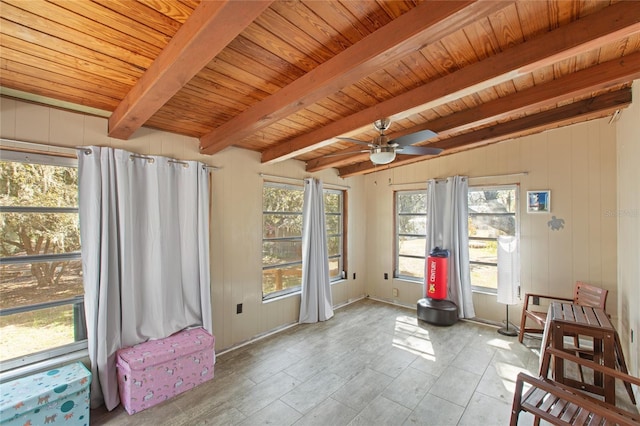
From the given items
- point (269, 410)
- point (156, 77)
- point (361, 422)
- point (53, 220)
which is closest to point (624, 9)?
point (156, 77)

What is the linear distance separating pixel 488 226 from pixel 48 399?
5119 millimetres

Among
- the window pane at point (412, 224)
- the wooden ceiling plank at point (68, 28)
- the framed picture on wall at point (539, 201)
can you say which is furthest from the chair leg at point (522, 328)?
the wooden ceiling plank at point (68, 28)

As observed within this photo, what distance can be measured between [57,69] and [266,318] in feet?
10.6

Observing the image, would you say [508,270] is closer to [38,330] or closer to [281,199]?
[281,199]

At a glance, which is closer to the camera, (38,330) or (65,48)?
(65,48)

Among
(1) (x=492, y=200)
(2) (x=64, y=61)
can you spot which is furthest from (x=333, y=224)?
(2) (x=64, y=61)

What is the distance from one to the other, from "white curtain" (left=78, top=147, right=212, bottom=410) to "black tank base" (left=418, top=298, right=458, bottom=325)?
300cm

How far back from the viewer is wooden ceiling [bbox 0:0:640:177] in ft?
4.36

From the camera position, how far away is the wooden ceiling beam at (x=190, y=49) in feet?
3.82

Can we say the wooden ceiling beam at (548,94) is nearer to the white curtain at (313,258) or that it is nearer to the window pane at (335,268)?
the white curtain at (313,258)

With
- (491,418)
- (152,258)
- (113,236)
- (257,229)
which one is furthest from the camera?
(257,229)

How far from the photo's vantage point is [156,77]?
5.33 ft

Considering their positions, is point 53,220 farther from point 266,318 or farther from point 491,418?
point 491,418

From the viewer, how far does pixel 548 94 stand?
2320mm
